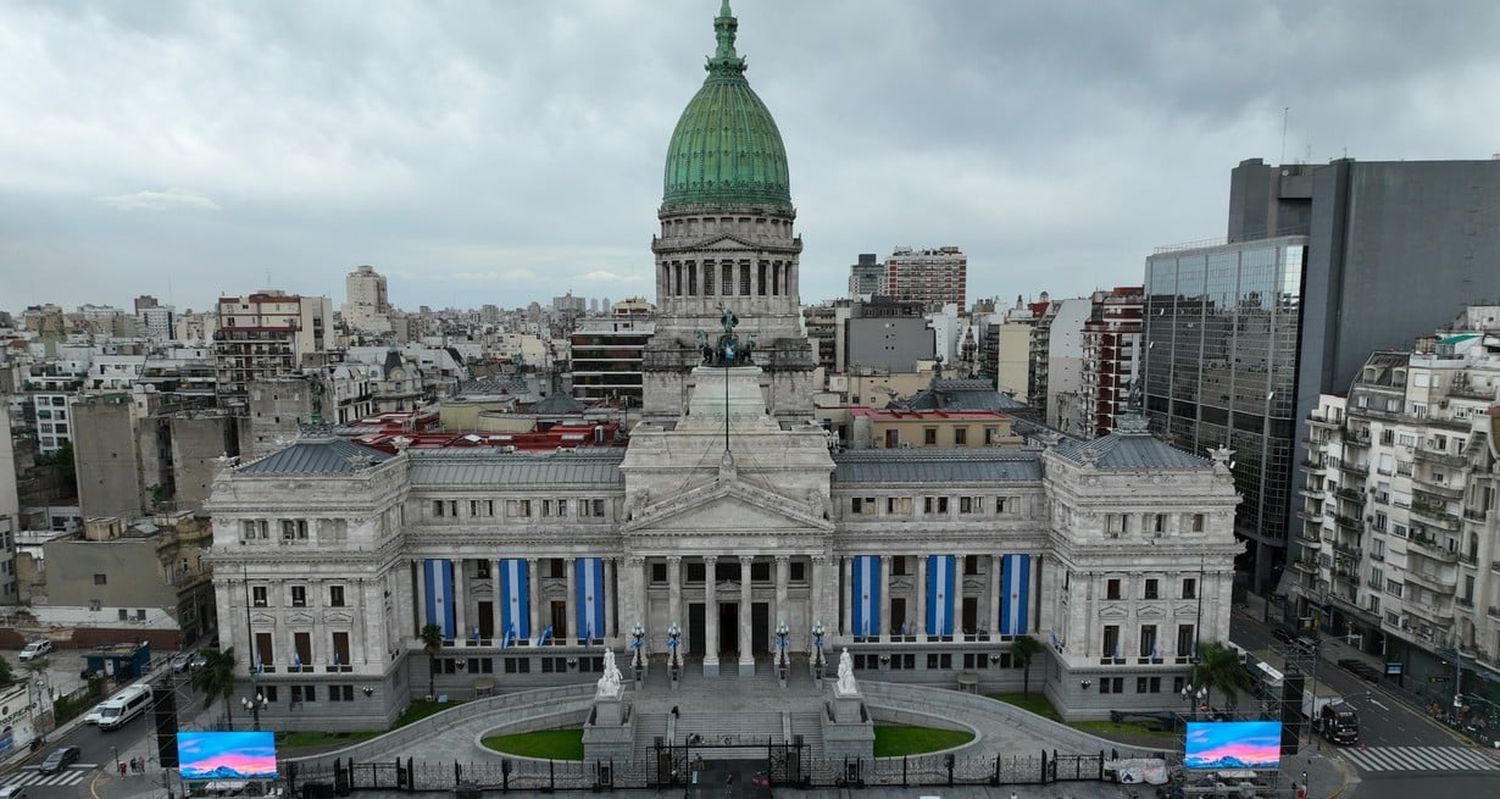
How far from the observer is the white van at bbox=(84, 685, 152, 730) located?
74.6 meters

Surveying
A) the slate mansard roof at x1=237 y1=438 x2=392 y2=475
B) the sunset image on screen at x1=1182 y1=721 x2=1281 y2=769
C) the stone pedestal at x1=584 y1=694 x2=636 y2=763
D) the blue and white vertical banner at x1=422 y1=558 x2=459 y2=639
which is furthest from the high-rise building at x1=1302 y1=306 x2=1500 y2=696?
the slate mansard roof at x1=237 y1=438 x2=392 y2=475

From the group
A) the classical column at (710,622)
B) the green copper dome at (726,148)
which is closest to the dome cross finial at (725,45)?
the green copper dome at (726,148)

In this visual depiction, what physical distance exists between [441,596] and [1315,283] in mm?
89274

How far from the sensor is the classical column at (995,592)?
81000 mm

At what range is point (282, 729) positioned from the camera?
73.9 m

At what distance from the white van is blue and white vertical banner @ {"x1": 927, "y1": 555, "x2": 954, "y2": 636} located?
6030 centimetres

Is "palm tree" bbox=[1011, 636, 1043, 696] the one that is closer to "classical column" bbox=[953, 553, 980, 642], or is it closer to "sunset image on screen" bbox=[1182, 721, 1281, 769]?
"classical column" bbox=[953, 553, 980, 642]

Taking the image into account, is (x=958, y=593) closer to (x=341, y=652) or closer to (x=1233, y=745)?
(x=1233, y=745)

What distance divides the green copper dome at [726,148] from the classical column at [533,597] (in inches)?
1661

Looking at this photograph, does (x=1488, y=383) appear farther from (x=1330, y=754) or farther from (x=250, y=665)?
(x=250, y=665)

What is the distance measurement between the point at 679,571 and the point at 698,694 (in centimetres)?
966

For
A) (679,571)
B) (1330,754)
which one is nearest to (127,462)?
(679,571)

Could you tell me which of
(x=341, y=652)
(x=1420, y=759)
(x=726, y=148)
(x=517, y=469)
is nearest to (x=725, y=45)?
(x=726, y=148)

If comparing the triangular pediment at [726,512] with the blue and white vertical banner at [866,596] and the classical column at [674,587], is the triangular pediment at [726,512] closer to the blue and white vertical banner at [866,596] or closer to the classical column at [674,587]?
the classical column at [674,587]
